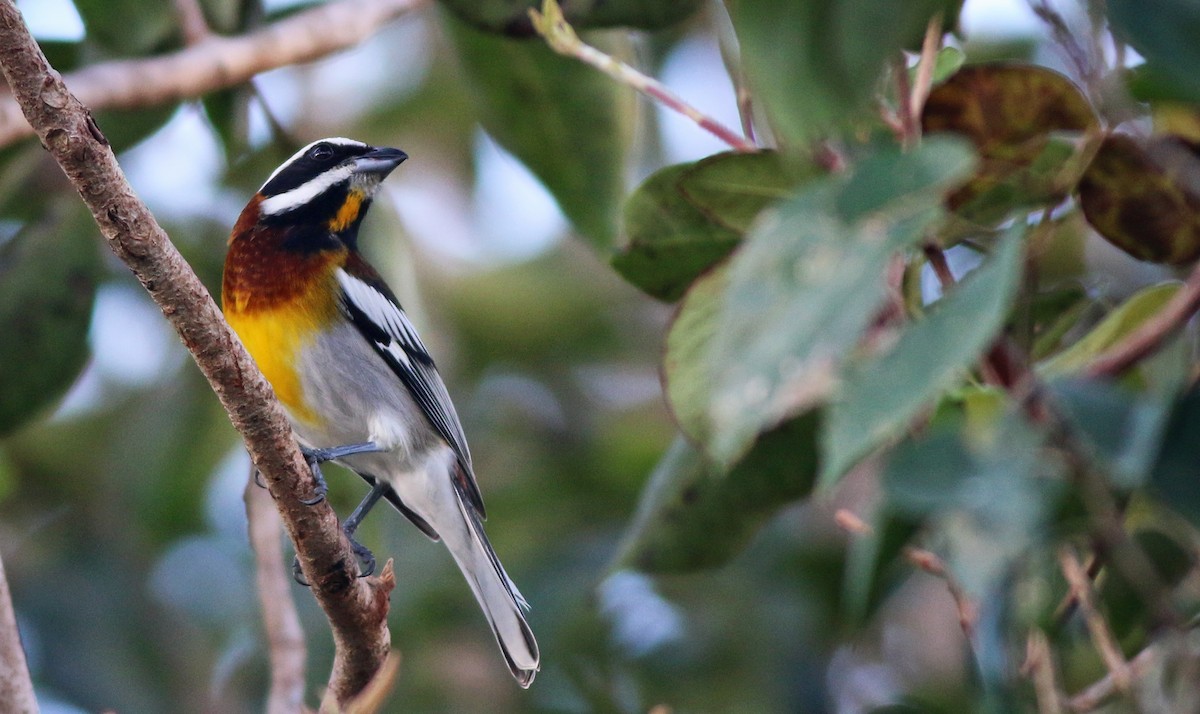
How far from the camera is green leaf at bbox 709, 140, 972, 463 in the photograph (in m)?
1.16

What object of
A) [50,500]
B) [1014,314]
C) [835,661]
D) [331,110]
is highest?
[1014,314]

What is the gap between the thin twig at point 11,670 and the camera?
215cm

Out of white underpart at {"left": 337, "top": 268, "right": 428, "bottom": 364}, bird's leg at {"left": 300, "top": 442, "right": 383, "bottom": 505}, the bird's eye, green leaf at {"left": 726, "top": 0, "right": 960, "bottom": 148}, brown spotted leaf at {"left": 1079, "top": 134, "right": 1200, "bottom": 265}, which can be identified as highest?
green leaf at {"left": 726, "top": 0, "right": 960, "bottom": 148}

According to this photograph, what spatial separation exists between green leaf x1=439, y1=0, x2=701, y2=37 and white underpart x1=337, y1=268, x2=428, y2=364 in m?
0.94

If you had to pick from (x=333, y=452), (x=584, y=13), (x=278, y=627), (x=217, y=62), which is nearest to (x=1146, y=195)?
(x=584, y=13)

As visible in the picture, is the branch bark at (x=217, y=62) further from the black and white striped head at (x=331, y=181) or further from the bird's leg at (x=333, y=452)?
the bird's leg at (x=333, y=452)

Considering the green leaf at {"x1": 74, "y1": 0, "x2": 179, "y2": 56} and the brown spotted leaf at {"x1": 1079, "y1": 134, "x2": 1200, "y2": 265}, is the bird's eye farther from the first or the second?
the brown spotted leaf at {"x1": 1079, "y1": 134, "x2": 1200, "y2": 265}

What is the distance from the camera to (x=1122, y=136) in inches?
76.9

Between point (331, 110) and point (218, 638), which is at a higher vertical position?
point (331, 110)

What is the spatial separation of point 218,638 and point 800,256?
5.11m

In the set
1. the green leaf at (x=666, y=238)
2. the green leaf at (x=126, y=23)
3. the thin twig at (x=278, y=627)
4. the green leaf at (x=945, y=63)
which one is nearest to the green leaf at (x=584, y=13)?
the green leaf at (x=666, y=238)

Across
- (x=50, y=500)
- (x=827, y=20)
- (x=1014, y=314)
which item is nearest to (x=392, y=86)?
(x=50, y=500)

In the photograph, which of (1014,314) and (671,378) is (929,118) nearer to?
(1014,314)

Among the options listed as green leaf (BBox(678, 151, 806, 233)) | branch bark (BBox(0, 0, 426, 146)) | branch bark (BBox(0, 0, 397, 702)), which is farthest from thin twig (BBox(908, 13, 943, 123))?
branch bark (BBox(0, 0, 426, 146))
